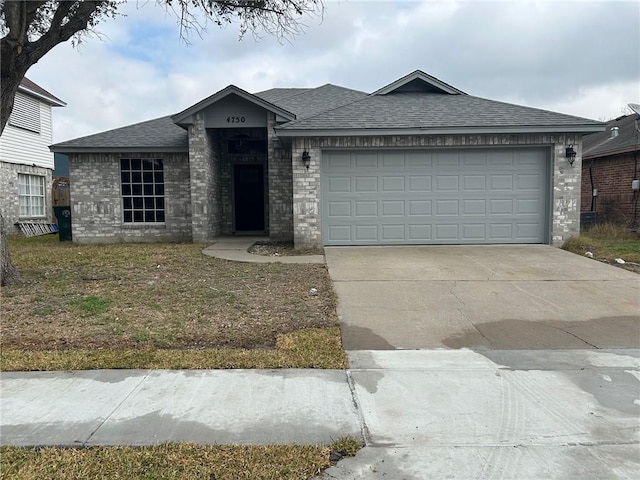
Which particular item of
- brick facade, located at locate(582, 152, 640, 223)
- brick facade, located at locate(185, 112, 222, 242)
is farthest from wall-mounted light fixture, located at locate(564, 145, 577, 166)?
brick facade, located at locate(185, 112, 222, 242)

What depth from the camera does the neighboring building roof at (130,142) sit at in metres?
14.8

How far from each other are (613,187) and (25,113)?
23.4 metres

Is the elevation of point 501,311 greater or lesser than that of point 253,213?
lesser

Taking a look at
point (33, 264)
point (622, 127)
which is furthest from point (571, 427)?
point (622, 127)

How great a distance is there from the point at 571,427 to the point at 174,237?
534 inches

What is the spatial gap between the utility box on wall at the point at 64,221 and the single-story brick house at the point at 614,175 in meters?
18.3

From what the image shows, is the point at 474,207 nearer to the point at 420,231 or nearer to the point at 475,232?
the point at 475,232

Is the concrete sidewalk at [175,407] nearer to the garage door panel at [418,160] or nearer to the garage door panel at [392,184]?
the garage door panel at [392,184]

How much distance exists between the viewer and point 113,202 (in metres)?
15.3

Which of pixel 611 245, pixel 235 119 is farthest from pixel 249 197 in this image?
pixel 611 245

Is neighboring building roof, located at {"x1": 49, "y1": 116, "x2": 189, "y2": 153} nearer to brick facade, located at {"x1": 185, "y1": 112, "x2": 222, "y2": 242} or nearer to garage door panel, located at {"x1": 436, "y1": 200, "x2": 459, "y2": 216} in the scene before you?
brick facade, located at {"x1": 185, "y1": 112, "x2": 222, "y2": 242}

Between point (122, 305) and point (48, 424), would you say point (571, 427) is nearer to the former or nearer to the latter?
point (48, 424)

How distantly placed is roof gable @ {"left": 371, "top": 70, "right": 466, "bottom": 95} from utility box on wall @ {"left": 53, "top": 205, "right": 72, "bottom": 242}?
35.4 ft

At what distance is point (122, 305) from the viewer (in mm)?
7027
